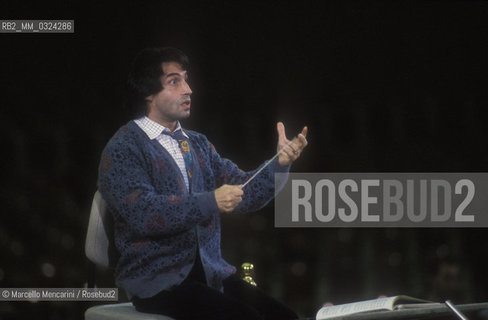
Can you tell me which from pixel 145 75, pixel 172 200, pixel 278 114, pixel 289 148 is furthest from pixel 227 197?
pixel 278 114

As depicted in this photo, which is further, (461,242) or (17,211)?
(461,242)

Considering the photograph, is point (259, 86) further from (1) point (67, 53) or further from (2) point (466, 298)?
(2) point (466, 298)

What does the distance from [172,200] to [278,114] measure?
1.04 metres

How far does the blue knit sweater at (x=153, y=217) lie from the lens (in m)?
1.53

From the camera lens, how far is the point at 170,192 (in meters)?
1.64

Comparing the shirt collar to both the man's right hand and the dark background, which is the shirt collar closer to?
the man's right hand

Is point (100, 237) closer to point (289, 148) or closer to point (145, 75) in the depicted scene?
point (145, 75)

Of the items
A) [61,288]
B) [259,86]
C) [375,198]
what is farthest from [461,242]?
[61,288]

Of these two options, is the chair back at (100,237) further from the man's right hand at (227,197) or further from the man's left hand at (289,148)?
the man's left hand at (289,148)

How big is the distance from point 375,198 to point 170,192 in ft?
3.64

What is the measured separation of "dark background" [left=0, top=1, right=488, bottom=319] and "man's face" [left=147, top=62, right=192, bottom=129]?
0.51m

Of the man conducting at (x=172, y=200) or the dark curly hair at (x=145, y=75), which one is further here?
the dark curly hair at (x=145, y=75)

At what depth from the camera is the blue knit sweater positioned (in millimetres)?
1530

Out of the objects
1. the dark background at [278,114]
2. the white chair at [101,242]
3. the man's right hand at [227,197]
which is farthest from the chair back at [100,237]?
the dark background at [278,114]
